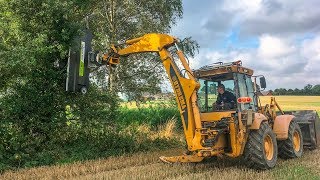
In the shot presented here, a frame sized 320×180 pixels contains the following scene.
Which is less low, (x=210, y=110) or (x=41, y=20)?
(x=41, y=20)

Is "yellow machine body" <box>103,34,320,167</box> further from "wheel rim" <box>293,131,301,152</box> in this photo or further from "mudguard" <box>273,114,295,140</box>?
"wheel rim" <box>293,131,301,152</box>

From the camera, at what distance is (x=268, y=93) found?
34.6ft

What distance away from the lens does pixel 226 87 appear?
10.1 meters

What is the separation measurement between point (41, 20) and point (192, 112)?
16.0 ft

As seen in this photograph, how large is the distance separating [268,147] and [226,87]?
1774 millimetres

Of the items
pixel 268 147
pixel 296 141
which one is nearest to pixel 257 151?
pixel 268 147

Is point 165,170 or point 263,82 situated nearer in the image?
point 165,170

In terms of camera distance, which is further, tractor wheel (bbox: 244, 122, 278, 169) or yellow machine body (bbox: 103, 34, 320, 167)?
tractor wheel (bbox: 244, 122, 278, 169)

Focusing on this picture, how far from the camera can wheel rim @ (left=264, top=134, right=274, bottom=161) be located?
977 cm

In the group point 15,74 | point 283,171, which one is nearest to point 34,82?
point 15,74

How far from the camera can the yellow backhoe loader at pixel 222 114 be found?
9000mm

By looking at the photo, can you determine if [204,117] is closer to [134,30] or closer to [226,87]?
[226,87]

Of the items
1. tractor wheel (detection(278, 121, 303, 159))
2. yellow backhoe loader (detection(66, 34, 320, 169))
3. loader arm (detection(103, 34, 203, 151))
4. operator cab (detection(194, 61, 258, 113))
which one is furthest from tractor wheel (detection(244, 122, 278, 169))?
tractor wheel (detection(278, 121, 303, 159))

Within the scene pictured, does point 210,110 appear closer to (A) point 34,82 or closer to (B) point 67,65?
(B) point 67,65
